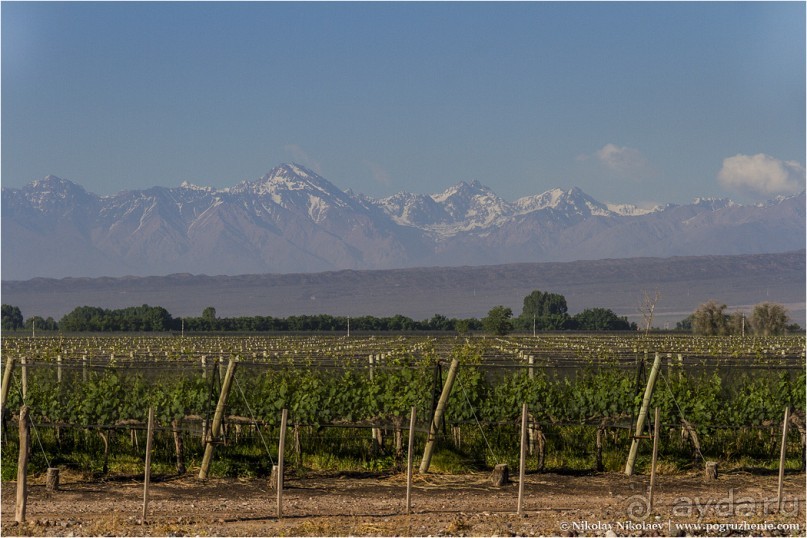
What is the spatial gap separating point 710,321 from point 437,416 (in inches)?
A: 3635

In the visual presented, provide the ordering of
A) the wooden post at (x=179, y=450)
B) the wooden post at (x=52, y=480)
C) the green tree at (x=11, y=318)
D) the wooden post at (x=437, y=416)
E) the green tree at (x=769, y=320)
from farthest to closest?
the green tree at (x=11, y=318) < the green tree at (x=769, y=320) < the wooden post at (x=437, y=416) < the wooden post at (x=179, y=450) < the wooden post at (x=52, y=480)

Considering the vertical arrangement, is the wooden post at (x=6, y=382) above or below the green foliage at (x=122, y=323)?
below

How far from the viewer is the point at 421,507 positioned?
16.1m

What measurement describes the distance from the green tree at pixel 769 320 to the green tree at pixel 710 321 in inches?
104

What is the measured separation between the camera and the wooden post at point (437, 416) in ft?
61.4

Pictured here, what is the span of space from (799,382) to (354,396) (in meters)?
7.68

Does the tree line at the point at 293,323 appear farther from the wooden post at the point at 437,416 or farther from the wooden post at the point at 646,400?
the wooden post at the point at 437,416

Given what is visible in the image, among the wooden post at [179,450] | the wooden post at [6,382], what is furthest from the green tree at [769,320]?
the wooden post at [6,382]

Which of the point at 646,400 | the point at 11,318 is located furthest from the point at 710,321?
the point at 11,318

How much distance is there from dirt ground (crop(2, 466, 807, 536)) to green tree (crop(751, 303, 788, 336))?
9154 centimetres

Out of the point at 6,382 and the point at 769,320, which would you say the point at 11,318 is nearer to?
the point at 769,320

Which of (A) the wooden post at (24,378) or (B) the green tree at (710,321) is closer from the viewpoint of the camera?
(A) the wooden post at (24,378)

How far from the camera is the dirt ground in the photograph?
14312 millimetres

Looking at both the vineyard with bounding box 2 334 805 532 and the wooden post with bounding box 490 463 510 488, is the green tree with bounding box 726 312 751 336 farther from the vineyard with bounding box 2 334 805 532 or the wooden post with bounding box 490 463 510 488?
the wooden post with bounding box 490 463 510 488
